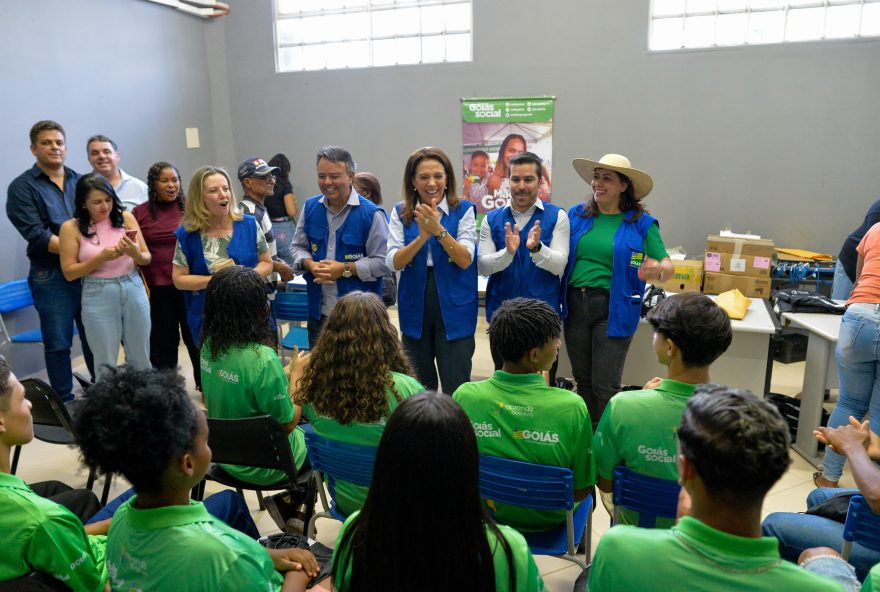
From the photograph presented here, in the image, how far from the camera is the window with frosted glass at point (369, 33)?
21.0 feet

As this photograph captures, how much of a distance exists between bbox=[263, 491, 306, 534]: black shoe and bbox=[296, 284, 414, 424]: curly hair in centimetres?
63

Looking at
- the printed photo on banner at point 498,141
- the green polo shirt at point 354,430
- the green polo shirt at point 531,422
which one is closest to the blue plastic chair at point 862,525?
the green polo shirt at point 531,422

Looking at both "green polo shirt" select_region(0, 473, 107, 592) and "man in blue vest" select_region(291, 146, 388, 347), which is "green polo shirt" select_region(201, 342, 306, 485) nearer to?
"green polo shirt" select_region(0, 473, 107, 592)

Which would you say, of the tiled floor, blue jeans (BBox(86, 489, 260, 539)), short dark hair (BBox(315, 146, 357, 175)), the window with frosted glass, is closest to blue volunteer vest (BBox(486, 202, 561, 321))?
short dark hair (BBox(315, 146, 357, 175))

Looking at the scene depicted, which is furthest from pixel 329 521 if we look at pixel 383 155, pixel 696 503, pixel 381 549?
pixel 383 155

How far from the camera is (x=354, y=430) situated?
6.60 ft

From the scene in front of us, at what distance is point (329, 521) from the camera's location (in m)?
3.01

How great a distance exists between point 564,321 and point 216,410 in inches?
73.9

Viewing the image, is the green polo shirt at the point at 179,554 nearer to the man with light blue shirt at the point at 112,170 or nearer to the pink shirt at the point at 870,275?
the pink shirt at the point at 870,275

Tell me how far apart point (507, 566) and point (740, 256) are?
4557mm

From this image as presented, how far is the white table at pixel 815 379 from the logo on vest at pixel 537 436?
2.27 m

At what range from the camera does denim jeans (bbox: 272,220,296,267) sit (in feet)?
17.7

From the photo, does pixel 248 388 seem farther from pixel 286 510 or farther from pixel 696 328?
pixel 696 328

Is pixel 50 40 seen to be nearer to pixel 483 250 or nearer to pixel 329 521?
pixel 483 250
